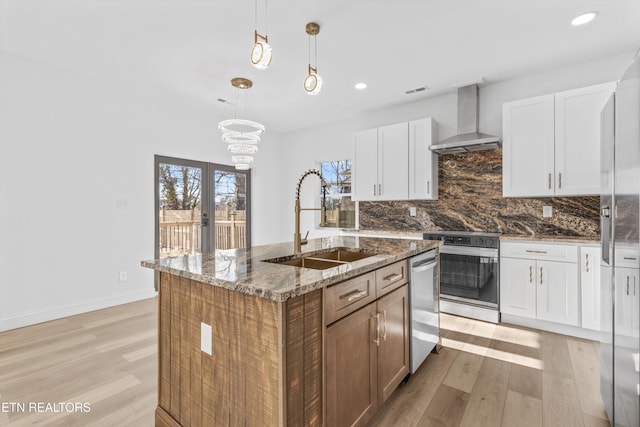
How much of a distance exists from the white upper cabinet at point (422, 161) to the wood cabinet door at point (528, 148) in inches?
32.7

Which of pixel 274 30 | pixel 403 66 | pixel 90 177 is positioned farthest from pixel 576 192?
pixel 90 177

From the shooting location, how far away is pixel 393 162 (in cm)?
427

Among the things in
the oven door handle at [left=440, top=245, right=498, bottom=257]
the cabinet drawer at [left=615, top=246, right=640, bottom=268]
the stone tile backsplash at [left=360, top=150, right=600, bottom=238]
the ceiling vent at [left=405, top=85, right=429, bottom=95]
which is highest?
the ceiling vent at [left=405, top=85, right=429, bottom=95]

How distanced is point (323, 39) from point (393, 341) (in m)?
2.65

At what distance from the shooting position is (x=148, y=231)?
13.7 ft

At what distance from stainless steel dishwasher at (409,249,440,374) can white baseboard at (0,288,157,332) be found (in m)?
3.67

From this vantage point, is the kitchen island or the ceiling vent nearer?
the kitchen island

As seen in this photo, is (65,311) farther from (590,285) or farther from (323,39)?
(590,285)

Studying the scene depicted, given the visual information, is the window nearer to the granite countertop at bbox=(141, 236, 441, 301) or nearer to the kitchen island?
the granite countertop at bbox=(141, 236, 441, 301)

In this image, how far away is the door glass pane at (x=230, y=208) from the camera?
17.0ft

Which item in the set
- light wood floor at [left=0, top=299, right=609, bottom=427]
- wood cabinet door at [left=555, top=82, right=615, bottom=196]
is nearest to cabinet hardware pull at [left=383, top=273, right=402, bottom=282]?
light wood floor at [left=0, top=299, right=609, bottom=427]

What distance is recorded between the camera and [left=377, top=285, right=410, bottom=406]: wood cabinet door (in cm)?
171

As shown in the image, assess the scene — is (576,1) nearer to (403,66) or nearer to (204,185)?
(403,66)

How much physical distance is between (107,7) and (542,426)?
4.13 meters
